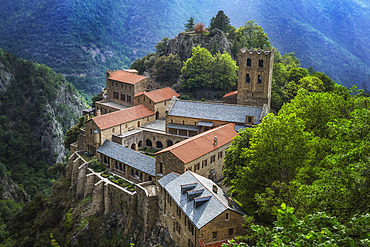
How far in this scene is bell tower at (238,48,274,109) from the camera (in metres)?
70.8

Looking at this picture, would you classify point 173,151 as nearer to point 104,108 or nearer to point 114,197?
point 114,197

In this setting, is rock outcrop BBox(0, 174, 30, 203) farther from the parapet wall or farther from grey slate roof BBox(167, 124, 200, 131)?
grey slate roof BBox(167, 124, 200, 131)

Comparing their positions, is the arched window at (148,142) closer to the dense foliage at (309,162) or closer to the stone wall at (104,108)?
the stone wall at (104,108)

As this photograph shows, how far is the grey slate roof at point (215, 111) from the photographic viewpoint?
2564 inches

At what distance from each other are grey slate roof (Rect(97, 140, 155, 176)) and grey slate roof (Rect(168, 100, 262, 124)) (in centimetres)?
1201

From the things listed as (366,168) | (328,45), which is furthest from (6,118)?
(366,168)

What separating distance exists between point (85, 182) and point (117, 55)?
4979 inches

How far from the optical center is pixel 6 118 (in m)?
126

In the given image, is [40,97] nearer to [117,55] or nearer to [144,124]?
[117,55]

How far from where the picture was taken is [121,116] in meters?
69.6

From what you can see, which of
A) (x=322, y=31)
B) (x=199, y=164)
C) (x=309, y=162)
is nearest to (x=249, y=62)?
(x=199, y=164)

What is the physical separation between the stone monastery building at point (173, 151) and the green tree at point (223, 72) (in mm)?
8219

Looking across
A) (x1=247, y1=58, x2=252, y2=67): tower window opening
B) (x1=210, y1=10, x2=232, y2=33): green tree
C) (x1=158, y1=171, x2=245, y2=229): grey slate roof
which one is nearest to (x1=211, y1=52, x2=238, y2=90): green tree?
(x1=247, y1=58, x2=252, y2=67): tower window opening

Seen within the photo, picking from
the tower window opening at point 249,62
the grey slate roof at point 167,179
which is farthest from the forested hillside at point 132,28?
the grey slate roof at point 167,179
